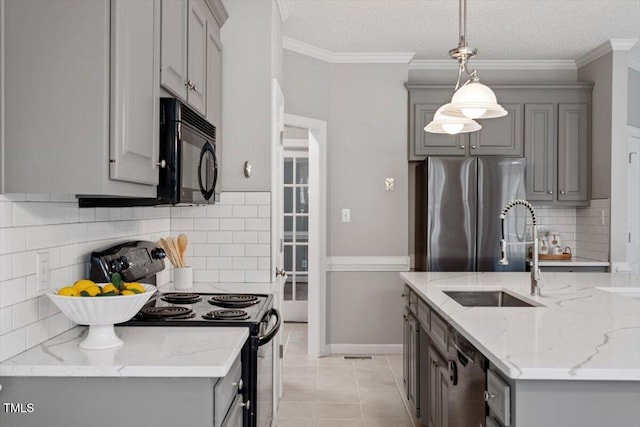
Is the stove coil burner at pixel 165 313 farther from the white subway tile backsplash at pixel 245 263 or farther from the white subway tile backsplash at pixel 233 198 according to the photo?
the white subway tile backsplash at pixel 233 198

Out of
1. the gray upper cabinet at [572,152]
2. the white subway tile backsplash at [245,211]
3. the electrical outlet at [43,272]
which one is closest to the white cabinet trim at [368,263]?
the gray upper cabinet at [572,152]

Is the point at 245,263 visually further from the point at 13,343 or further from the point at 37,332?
the point at 13,343

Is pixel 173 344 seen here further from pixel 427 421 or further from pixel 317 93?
pixel 317 93

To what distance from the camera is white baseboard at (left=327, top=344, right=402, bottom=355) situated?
4.87 metres

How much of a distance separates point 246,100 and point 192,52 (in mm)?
728

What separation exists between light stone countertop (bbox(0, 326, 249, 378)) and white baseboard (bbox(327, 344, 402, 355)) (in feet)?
10.3

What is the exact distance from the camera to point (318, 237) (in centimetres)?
478

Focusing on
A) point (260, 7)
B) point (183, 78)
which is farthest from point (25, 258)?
point (260, 7)

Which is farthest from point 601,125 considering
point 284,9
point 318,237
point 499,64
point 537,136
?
point 284,9

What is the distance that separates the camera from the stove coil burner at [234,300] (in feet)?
7.71

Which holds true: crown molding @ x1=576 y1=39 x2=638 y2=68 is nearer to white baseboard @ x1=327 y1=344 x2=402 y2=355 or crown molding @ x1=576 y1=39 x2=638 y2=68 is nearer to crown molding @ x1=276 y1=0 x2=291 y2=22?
crown molding @ x1=276 y1=0 x2=291 y2=22

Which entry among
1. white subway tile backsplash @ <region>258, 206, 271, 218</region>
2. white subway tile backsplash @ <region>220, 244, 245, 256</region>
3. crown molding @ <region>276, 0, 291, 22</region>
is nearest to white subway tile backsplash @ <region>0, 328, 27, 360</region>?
white subway tile backsplash @ <region>220, 244, 245, 256</region>

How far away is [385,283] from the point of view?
193 inches

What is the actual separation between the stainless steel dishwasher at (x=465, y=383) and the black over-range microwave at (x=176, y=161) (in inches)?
47.4
